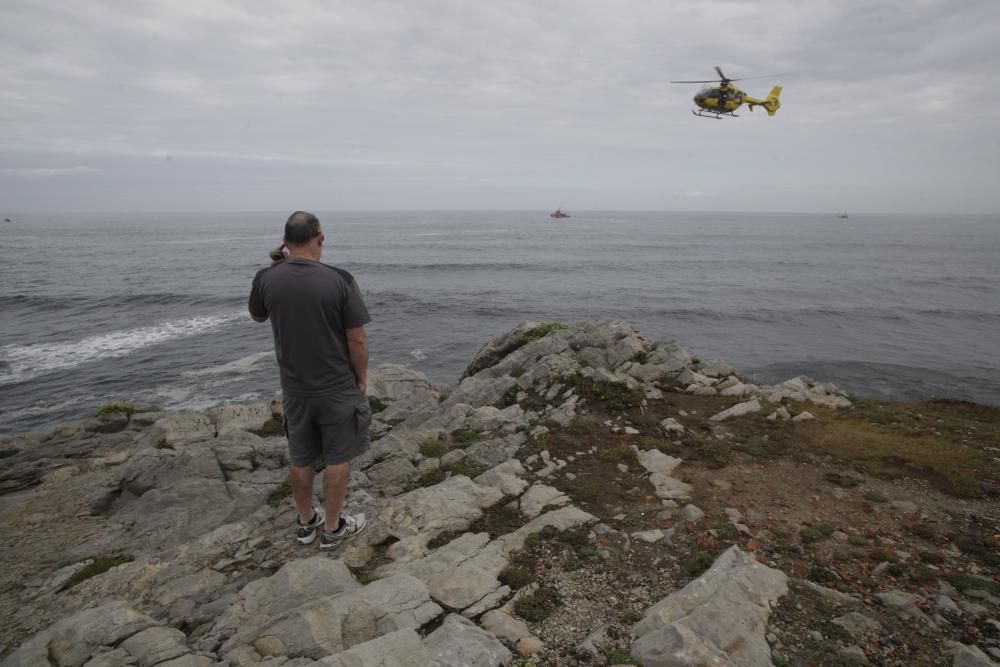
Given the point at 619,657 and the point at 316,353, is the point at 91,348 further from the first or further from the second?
the point at 619,657

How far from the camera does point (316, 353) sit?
4.87m

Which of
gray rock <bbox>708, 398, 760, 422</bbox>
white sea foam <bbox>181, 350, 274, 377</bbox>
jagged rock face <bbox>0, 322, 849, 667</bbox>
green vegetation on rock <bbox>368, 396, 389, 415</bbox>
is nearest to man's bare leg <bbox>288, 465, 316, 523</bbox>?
jagged rock face <bbox>0, 322, 849, 667</bbox>

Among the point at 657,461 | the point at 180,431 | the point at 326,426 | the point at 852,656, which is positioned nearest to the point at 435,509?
the point at 326,426

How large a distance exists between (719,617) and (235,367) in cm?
2378

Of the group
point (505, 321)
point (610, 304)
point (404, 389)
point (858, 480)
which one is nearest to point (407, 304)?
point (505, 321)

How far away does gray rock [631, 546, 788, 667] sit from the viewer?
12.7ft

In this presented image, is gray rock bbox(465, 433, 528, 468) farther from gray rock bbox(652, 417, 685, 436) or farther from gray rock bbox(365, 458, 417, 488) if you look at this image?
Result: gray rock bbox(652, 417, 685, 436)

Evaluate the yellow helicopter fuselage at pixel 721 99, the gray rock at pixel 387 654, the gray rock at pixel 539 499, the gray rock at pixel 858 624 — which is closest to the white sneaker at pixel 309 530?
the gray rock at pixel 387 654

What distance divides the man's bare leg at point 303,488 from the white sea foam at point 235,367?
62.7ft

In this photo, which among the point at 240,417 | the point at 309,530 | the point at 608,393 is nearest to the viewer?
the point at 309,530

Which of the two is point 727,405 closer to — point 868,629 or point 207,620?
point 868,629

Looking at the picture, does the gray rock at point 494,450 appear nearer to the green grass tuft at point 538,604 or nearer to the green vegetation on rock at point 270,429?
the green grass tuft at point 538,604

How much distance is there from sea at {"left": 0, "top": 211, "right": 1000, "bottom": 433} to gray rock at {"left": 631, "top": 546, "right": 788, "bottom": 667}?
57.2ft

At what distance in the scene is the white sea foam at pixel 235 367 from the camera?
73.7ft
